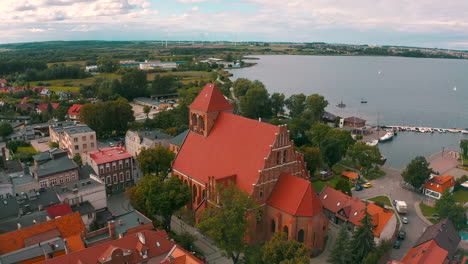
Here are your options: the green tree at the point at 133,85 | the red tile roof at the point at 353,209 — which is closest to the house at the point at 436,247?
the red tile roof at the point at 353,209

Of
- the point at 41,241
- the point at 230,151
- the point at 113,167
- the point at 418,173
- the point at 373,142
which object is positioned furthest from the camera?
the point at 373,142

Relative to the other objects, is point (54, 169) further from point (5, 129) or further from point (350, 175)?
point (350, 175)

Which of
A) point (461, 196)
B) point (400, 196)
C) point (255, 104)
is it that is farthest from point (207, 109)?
point (255, 104)

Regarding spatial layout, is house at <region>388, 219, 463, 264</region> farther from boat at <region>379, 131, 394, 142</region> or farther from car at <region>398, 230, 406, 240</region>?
boat at <region>379, 131, 394, 142</region>

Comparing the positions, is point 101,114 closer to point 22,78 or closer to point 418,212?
point 418,212

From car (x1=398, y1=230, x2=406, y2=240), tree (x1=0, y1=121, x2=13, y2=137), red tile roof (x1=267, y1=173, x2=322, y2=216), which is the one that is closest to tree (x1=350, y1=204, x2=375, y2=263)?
red tile roof (x1=267, y1=173, x2=322, y2=216)

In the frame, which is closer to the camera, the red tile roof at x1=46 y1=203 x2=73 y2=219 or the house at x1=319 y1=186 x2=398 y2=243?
the red tile roof at x1=46 y1=203 x2=73 y2=219
